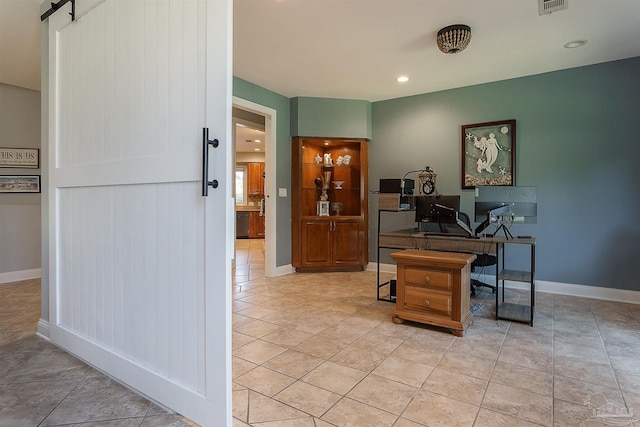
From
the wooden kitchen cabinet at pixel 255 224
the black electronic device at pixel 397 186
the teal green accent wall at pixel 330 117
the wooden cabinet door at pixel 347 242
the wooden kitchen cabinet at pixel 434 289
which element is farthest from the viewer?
the wooden kitchen cabinet at pixel 255 224

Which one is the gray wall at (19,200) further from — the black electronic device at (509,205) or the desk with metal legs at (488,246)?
the black electronic device at (509,205)

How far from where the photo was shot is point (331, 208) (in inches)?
207

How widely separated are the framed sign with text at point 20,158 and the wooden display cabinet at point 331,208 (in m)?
3.43

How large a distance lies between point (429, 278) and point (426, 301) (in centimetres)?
19

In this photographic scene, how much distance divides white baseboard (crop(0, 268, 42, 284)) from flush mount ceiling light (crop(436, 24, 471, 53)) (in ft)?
18.3

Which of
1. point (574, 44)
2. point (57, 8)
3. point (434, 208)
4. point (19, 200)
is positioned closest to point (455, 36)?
point (574, 44)

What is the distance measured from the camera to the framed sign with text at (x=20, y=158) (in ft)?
14.0

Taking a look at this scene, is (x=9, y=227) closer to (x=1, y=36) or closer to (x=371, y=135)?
(x=1, y=36)

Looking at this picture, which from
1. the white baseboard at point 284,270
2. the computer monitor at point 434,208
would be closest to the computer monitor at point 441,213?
the computer monitor at point 434,208

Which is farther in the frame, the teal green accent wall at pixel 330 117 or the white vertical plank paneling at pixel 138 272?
the teal green accent wall at pixel 330 117

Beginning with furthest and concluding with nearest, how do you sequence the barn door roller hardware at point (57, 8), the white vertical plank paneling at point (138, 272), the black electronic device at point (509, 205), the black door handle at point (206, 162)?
the black electronic device at point (509, 205) < the barn door roller hardware at point (57, 8) < the white vertical plank paneling at point (138, 272) < the black door handle at point (206, 162)

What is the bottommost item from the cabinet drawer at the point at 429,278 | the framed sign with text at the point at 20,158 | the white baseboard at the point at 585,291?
the white baseboard at the point at 585,291

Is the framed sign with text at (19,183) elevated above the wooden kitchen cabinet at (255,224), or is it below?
above

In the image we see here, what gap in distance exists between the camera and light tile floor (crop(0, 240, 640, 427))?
Answer: 62.6 inches
